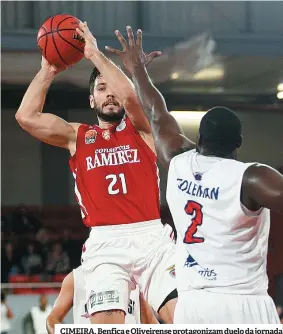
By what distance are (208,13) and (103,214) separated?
20.7ft

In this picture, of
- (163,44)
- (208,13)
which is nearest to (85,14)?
(163,44)

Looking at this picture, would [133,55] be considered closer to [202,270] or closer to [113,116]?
[113,116]

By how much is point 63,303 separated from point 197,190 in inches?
79.4

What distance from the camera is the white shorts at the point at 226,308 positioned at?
2971 millimetres

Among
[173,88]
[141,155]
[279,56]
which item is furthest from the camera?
[173,88]

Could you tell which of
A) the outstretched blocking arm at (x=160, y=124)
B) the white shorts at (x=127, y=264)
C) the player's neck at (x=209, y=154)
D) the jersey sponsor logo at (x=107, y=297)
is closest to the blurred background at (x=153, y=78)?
the white shorts at (x=127, y=264)

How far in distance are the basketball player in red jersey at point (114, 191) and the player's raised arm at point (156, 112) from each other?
0.57 metres

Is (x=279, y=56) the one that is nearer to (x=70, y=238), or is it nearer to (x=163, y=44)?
(x=163, y=44)

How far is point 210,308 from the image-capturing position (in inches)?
117

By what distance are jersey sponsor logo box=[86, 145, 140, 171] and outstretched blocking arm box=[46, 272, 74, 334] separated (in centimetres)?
76

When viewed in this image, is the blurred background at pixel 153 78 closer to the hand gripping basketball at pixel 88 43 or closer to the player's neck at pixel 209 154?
the hand gripping basketball at pixel 88 43

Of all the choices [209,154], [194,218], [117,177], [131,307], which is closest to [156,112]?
[209,154]

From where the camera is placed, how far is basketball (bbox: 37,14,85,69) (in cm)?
455

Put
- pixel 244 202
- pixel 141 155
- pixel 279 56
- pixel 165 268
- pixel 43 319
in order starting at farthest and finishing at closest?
pixel 279 56 < pixel 43 319 < pixel 141 155 < pixel 165 268 < pixel 244 202
